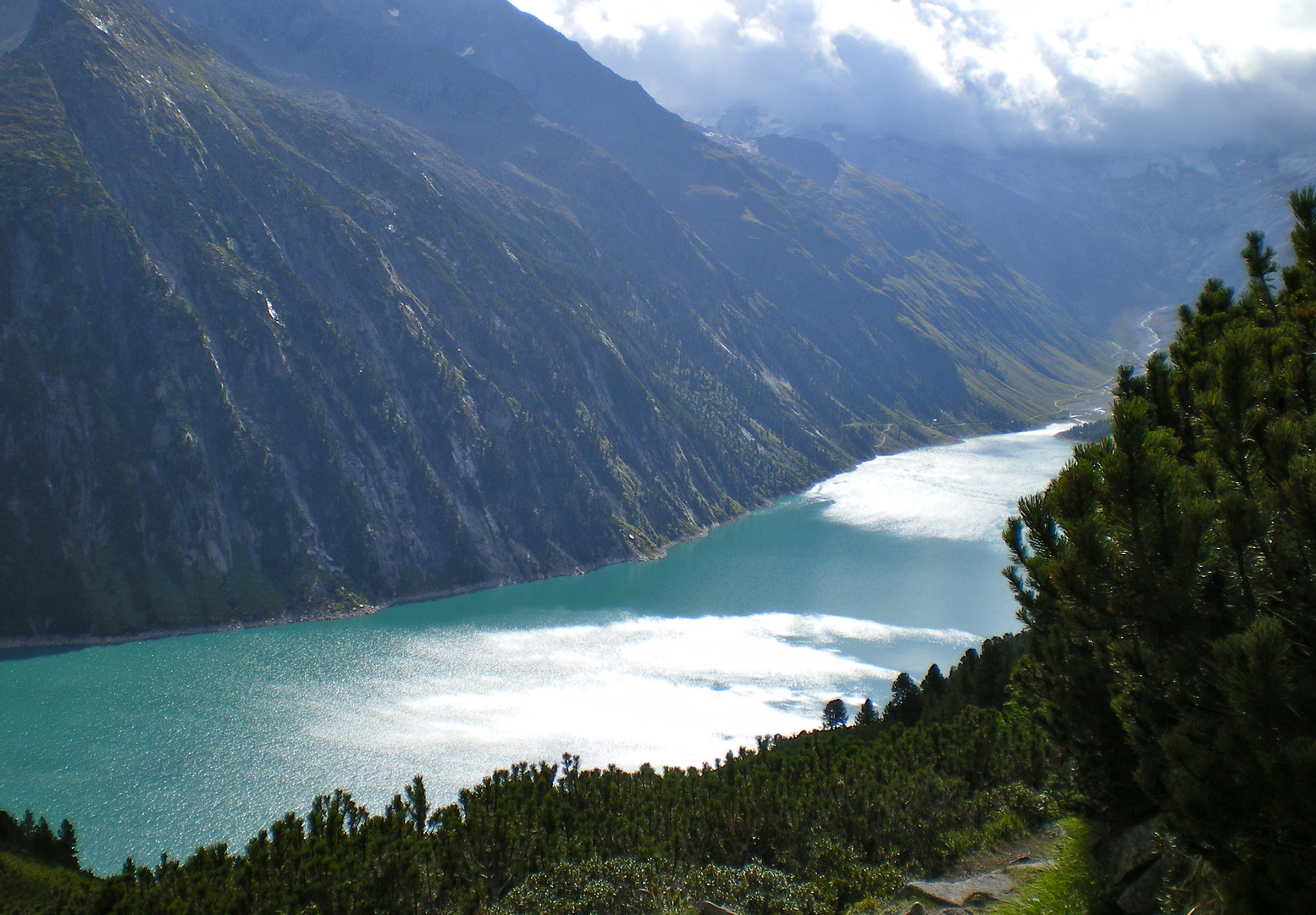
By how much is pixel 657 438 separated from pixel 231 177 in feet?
315

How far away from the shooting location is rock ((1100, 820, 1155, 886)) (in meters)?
11.4

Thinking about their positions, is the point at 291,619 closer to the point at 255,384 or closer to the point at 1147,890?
the point at 255,384

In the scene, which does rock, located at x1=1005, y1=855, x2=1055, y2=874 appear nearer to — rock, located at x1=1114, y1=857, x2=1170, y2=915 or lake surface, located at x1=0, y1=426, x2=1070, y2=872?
rock, located at x1=1114, y1=857, x2=1170, y2=915

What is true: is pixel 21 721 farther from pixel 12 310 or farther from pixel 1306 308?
pixel 1306 308

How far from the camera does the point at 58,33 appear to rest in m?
162

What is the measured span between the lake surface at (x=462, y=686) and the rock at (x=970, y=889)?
52143 millimetres

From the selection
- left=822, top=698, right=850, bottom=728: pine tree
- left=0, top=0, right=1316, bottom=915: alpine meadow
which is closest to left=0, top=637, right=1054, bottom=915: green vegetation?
left=0, top=0, right=1316, bottom=915: alpine meadow

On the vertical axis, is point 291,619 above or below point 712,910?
below

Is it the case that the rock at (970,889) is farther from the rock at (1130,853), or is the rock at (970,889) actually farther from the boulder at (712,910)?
the rock at (1130,853)

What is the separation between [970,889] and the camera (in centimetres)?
1681

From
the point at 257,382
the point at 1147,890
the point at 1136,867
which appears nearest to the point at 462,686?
the point at 257,382

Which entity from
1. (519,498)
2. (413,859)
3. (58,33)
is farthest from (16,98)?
(413,859)

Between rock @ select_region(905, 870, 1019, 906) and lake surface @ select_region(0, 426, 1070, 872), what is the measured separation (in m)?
52.1

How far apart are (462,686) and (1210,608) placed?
272 feet
